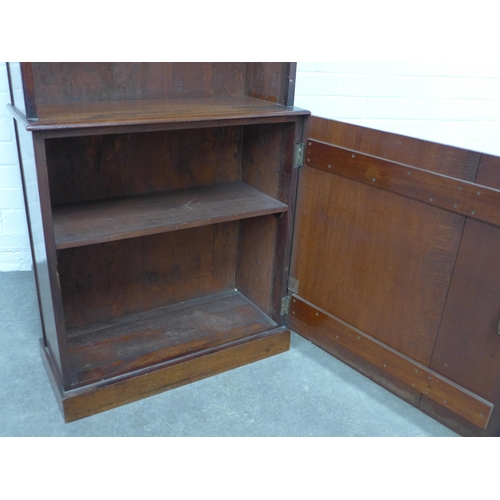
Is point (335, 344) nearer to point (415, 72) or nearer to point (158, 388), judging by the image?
point (158, 388)

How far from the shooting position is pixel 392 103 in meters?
2.80

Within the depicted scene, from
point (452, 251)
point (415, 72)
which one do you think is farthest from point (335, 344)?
point (415, 72)

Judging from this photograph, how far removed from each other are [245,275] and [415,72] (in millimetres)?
A: 1460

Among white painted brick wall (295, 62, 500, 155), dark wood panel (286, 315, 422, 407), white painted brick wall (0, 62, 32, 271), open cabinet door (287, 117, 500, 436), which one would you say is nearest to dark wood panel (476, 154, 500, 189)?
open cabinet door (287, 117, 500, 436)

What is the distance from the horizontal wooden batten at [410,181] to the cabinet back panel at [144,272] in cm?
62

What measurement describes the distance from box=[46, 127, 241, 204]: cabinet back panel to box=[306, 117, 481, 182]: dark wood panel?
0.42 meters

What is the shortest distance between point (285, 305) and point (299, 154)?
2.03 feet

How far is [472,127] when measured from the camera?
119 inches

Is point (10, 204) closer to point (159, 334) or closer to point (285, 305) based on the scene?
point (159, 334)

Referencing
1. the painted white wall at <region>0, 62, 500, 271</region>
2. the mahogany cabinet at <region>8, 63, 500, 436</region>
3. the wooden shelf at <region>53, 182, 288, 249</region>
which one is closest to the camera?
the mahogany cabinet at <region>8, 63, 500, 436</region>

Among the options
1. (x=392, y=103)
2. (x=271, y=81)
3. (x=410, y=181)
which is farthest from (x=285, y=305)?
(x=392, y=103)

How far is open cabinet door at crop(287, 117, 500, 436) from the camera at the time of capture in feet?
4.91

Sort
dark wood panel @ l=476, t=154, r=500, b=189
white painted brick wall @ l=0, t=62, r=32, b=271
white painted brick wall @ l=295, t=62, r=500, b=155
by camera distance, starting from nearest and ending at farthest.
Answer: dark wood panel @ l=476, t=154, r=500, b=189 → white painted brick wall @ l=0, t=62, r=32, b=271 → white painted brick wall @ l=295, t=62, r=500, b=155

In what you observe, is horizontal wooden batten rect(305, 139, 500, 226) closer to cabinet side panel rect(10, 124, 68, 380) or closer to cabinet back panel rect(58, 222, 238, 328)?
cabinet back panel rect(58, 222, 238, 328)
